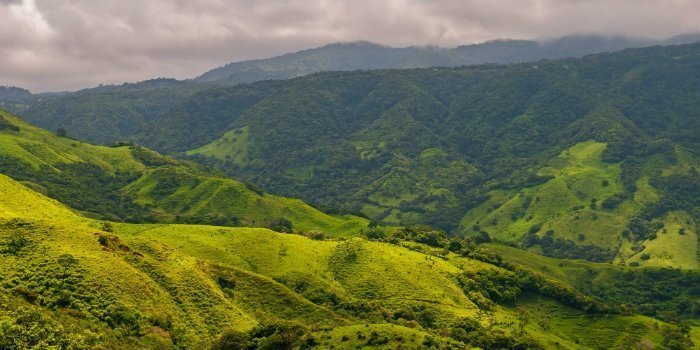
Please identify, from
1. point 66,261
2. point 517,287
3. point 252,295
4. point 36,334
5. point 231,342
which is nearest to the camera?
point 36,334

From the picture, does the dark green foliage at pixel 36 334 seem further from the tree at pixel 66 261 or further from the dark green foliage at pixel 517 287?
the dark green foliage at pixel 517 287

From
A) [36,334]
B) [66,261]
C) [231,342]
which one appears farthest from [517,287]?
[36,334]

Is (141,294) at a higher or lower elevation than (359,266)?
higher

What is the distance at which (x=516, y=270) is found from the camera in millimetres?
176500

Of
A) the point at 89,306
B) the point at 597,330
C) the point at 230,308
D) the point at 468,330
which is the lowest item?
→ the point at 597,330

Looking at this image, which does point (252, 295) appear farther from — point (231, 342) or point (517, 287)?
point (517, 287)

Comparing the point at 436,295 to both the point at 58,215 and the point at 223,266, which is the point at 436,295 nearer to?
the point at 223,266

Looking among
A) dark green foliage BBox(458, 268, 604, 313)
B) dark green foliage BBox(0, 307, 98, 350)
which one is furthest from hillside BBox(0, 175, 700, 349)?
dark green foliage BBox(458, 268, 604, 313)

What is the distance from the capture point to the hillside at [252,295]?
100062mm

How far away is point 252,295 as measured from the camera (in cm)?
12762

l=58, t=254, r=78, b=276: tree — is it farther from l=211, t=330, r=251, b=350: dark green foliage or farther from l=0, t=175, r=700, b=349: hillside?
l=211, t=330, r=251, b=350: dark green foliage

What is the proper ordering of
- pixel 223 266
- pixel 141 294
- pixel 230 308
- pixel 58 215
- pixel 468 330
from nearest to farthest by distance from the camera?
pixel 141 294, pixel 230 308, pixel 468 330, pixel 223 266, pixel 58 215

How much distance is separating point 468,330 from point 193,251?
6638 cm

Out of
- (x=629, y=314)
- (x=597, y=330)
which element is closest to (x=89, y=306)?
(x=597, y=330)
